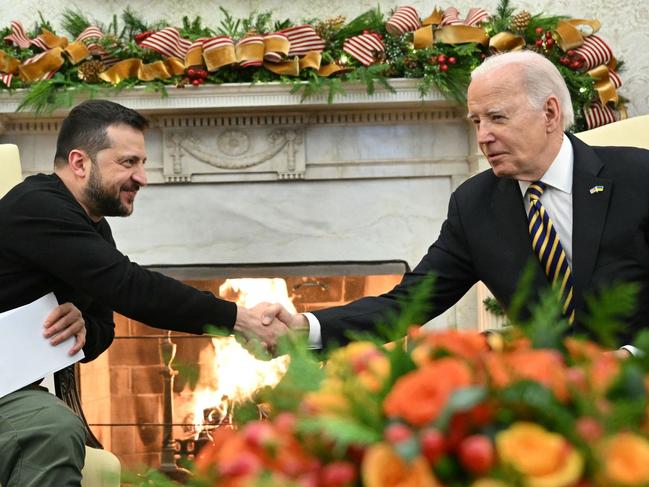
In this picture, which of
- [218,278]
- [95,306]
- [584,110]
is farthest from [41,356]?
[584,110]

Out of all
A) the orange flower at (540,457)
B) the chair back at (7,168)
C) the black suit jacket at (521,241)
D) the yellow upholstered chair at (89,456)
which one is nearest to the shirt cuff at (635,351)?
the orange flower at (540,457)

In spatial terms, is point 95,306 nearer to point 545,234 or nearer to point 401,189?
point 545,234

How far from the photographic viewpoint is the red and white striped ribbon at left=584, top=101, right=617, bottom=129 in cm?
376

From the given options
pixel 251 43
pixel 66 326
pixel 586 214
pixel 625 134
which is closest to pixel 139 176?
pixel 66 326

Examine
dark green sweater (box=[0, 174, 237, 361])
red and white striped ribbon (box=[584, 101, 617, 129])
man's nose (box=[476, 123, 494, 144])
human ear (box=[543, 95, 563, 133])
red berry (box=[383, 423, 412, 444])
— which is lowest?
dark green sweater (box=[0, 174, 237, 361])

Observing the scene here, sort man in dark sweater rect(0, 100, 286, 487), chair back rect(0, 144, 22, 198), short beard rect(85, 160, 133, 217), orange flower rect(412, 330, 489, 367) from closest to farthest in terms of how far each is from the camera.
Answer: orange flower rect(412, 330, 489, 367), man in dark sweater rect(0, 100, 286, 487), short beard rect(85, 160, 133, 217), chair back rect(0, 144, 22, 198)

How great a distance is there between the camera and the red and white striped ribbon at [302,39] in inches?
149

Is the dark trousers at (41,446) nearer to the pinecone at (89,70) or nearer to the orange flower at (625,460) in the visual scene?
the orange flower at (625,460)

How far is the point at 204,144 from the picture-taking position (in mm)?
4121

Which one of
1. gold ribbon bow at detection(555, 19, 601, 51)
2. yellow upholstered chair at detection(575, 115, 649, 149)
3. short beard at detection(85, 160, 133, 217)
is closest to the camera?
short beard at detection(85, 160, 133, 217)

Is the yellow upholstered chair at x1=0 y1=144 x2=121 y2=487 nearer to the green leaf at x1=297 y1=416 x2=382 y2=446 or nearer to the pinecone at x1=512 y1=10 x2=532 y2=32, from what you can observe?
the green leaf at x1=297 y1=416 x2=382 y2=446

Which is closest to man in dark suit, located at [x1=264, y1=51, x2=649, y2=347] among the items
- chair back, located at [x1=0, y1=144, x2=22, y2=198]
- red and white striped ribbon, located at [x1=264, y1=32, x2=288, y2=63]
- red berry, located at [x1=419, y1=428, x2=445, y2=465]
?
chair back, located at [x1=0, y1=144, x2=22, y2=198]

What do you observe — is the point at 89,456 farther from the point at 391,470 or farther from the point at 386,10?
the point at 386,10

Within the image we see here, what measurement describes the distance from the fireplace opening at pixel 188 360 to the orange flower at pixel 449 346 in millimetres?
3464
